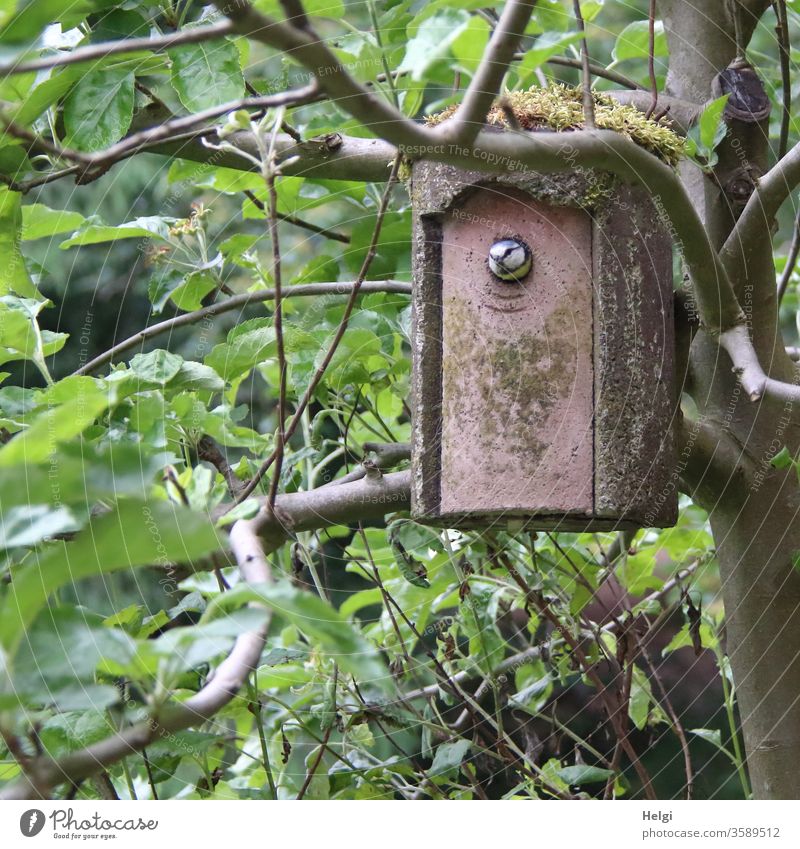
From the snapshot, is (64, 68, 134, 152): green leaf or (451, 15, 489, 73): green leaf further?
(64, 68, 134, 152): green leaf

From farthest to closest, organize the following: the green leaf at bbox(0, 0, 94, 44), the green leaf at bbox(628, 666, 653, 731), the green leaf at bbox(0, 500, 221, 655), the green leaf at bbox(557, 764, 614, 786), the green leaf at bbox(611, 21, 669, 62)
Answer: the green leaf at bbox(628, 666, 653, 731), the green leaf at bbox(611, 21, 669, 62), the green leaf at bbox(557, 764, 614, 786), the green leaf at bbox(0, 0, 94, 44), the green leaf at bbox(0, 500, 221, 655)

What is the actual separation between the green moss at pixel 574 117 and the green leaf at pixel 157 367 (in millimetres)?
248

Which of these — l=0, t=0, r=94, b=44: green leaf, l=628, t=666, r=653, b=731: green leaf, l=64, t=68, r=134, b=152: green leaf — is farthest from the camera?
l=628, t=666, r=653, b=731: green leaf

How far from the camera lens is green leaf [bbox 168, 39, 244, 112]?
0.63 meters

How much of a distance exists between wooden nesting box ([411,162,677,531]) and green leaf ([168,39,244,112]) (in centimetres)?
14

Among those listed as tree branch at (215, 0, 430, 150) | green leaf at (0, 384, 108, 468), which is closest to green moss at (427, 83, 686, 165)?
tree branch at (215, 0, 430, 150)

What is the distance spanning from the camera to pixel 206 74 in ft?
2.08

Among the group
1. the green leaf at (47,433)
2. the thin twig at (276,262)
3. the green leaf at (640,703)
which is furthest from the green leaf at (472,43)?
the green leaf at (640,703)

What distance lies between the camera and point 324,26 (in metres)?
1.16

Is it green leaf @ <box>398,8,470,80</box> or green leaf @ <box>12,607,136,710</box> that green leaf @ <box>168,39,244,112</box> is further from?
green leaf @ <box>12,607,136,710</box>

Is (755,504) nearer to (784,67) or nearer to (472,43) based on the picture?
(784,67)

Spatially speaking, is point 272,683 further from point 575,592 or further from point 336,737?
point 336,737
